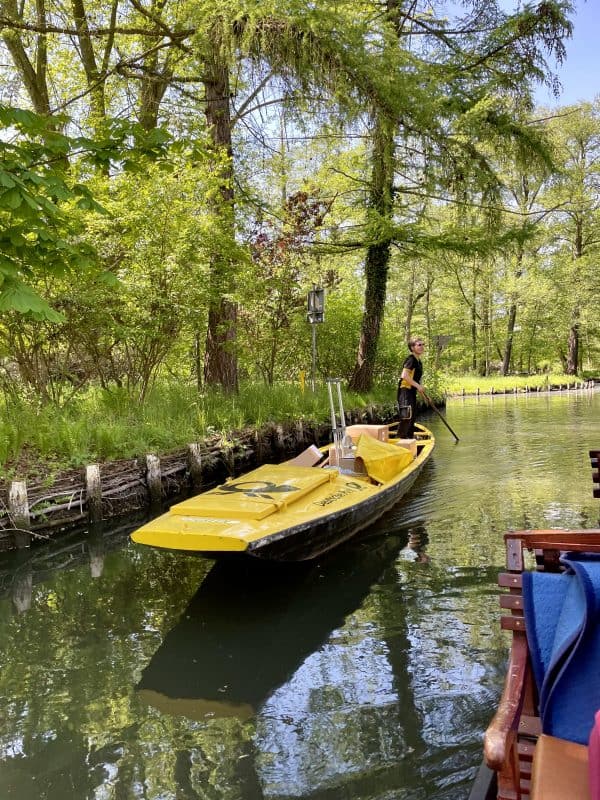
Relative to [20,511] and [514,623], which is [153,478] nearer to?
[20,511]

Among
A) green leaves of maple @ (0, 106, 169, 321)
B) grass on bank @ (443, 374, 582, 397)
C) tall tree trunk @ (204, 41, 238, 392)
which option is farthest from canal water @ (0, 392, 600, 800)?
grass on bank @ (443, 374, 582, 397)

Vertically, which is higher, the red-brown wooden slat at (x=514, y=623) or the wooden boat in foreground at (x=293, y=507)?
the red-brown wooden slat at (x=514, y=623)

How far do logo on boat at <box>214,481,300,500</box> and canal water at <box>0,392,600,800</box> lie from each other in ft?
2.04

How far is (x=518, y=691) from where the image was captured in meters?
1.76

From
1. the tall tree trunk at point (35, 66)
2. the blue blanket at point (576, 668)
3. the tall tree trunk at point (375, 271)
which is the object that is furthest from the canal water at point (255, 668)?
the tall tree trunk at point (35, 66)

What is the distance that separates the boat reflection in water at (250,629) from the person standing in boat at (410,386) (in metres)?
3.80

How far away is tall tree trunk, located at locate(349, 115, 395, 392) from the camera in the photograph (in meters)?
13.8

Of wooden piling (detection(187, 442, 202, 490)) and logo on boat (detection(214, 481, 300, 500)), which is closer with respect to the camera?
logo on boat (detection(214, 481, 300, 500))

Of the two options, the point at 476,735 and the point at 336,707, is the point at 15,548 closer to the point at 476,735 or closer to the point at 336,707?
the point at 336,707

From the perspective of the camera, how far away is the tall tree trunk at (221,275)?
1029 centimetres

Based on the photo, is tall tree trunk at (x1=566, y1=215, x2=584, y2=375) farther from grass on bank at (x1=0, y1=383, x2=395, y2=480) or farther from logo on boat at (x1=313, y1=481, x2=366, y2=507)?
logo on boat at (x1=313, y1=481, x2=366, y2=507)

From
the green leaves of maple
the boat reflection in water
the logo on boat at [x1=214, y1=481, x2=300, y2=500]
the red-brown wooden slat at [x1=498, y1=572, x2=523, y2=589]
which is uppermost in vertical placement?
the green leaves of maple

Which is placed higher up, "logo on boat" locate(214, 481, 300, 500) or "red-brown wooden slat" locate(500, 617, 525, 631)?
"red-brown wooden slat" locate(500, 617, 525, 631)

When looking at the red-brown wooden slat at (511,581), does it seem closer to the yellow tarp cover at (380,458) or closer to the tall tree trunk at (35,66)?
the yellow tarp cover at (380,458)
